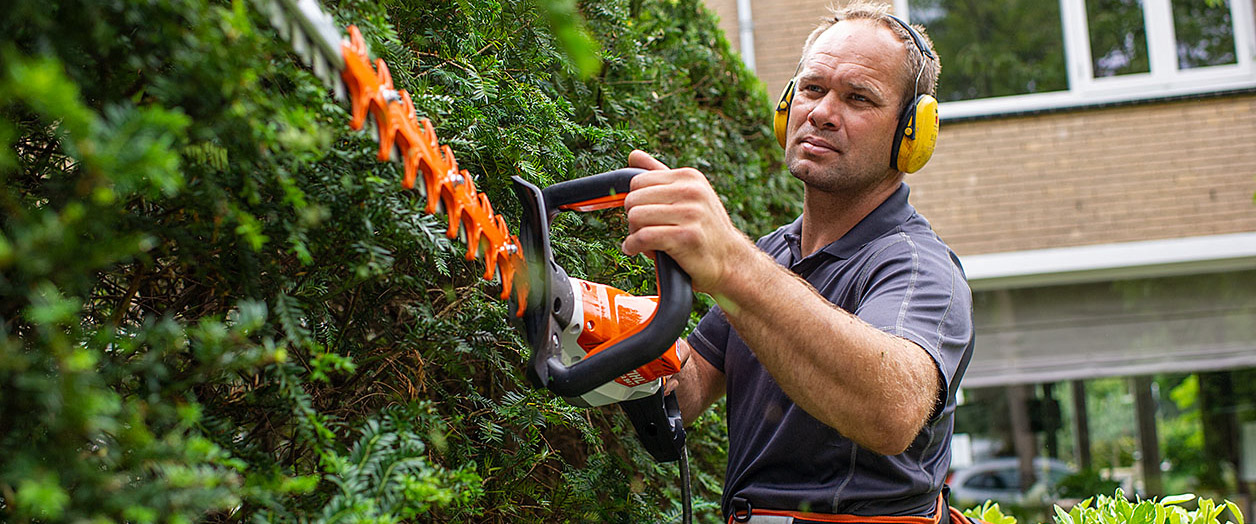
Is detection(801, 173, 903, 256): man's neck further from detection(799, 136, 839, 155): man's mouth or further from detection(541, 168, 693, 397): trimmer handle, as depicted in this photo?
detection(541, 168, 693, 397): trimmer handle

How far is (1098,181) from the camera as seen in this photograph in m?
6.64

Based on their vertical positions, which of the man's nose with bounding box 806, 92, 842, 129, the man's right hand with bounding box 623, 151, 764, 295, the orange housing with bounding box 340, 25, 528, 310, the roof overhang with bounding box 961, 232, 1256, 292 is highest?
the orange housing with bounding box 340, 25, 528, 310

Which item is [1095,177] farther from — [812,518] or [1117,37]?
[812,518]

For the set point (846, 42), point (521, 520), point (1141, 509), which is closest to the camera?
point (521, 520)

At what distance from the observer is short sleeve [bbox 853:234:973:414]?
1.47 meters

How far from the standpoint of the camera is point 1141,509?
2.11m

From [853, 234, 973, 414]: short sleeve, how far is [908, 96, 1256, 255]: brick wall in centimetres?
518

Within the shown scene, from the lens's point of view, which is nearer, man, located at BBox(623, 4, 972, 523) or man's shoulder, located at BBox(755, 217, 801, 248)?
man, located at BBox(623, 4, 972, 523)

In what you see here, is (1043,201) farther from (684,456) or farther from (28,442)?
(28,442)

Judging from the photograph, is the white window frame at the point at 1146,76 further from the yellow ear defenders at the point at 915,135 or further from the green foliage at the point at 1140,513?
the yellow ear defenders at the point at 915,135

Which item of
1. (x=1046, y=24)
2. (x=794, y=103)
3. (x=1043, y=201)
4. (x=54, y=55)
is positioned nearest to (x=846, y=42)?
(x=794, y=103)

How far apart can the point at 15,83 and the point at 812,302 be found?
991 mm

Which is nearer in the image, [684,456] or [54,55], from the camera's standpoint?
[54,55]

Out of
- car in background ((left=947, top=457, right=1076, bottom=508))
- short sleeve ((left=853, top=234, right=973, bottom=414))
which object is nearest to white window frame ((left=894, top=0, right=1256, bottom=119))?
car in background ((left=947, top=457, right=1076, bottom=508))
